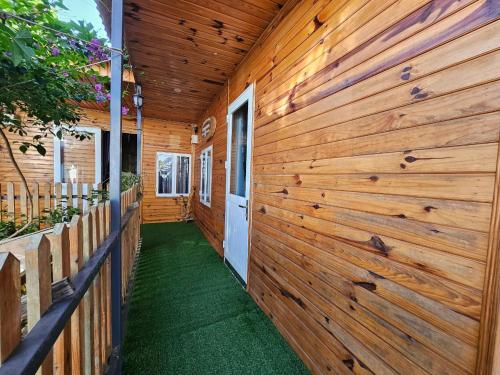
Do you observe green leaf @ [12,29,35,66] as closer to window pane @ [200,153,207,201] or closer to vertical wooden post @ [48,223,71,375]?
vertical wooden post @ [48,223,71,375]

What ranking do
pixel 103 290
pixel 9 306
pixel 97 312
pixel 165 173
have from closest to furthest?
pixel 9 306 < pixel 97 312 < pixel 103 290 < pixel 165 173

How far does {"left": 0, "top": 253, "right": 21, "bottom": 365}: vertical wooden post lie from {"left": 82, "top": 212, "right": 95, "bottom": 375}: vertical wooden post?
0.40 m

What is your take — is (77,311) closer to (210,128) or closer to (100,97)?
(100,97)

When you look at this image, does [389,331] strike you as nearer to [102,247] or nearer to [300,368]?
[300,368]

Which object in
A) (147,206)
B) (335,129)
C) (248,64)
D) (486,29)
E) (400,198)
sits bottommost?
(147,206)

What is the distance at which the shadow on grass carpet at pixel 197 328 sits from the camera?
1.43 meters

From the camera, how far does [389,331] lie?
92 cm

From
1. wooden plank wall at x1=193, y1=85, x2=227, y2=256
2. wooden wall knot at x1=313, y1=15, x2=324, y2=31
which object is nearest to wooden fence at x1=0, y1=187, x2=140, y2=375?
wooden wall knot at x1=313, y1=15, x2=324, y2=31

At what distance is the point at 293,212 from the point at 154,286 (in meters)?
1.81

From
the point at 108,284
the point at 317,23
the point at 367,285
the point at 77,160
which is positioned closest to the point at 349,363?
the point at 367,285

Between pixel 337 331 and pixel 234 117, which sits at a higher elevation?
pixel 234 117

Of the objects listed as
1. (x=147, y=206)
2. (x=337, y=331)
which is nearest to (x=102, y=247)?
(x=337, y=331)

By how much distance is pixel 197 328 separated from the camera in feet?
5.74

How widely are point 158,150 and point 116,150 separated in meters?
4.81
